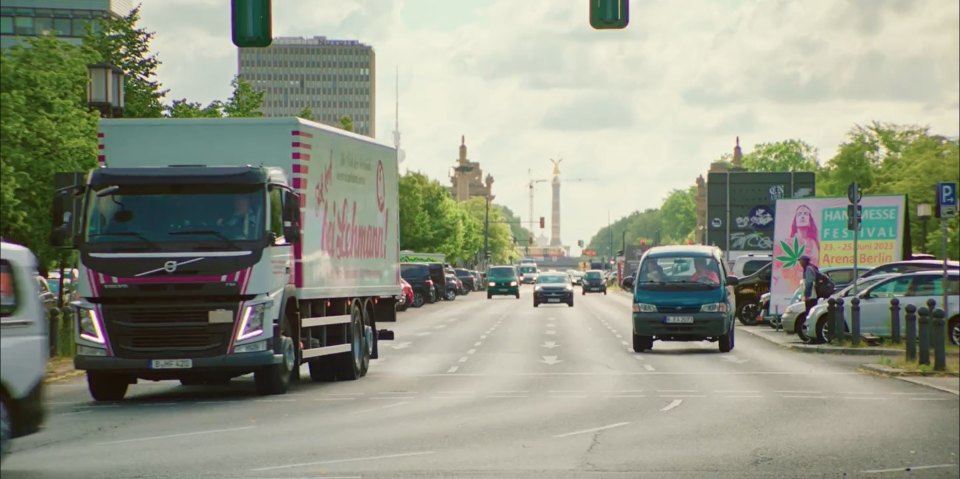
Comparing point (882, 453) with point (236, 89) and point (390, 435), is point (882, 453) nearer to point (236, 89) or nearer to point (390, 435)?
point (390, 435)

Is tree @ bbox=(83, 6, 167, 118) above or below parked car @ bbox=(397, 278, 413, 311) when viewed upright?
above

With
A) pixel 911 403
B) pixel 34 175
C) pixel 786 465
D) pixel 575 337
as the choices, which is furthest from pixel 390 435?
pixel 575 337

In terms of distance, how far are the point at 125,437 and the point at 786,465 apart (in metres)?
6.16

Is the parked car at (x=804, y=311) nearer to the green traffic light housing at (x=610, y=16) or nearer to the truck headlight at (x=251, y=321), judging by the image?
the truck headlight at (x=251, y=321)

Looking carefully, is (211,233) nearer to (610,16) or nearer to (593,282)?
(610,16)

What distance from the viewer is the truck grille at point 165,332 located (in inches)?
707

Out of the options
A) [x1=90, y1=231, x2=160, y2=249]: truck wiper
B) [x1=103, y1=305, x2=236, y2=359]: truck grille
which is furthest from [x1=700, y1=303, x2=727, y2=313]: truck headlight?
[x1=90, y1=231, x2=160, y2=249]: truck wiper

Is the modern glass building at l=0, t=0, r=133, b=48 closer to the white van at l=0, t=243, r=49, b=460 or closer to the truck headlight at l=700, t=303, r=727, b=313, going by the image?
the truck headlight at l=700, t=303, r=727, b=313

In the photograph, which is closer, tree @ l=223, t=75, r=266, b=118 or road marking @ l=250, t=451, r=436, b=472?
road marking @ l=250, t=451, r=436, b=472

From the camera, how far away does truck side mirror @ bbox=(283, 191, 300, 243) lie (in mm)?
18141

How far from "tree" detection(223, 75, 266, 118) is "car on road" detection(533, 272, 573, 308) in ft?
70.0

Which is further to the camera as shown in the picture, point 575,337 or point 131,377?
point 575,337

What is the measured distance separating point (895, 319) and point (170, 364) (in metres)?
15.3

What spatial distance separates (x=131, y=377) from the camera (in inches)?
759
